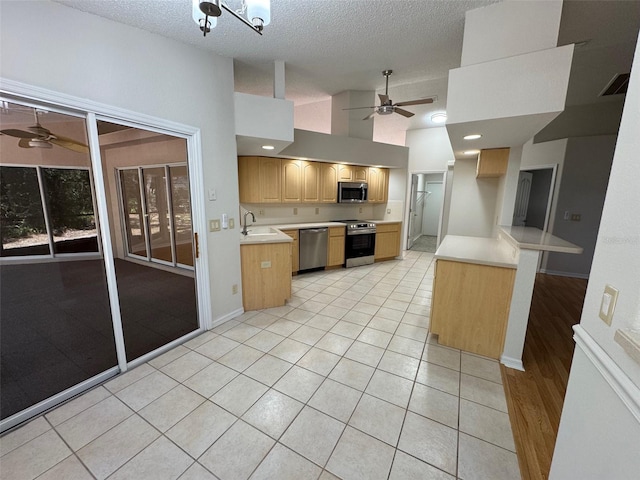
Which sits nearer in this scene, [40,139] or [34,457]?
[34,457]

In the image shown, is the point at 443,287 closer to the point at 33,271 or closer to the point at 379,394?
the point at 379,394

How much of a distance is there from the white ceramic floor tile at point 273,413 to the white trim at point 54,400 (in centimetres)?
122

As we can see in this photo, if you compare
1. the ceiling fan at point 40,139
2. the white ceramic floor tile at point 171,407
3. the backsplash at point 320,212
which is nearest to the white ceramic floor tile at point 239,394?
the white ceramic floor tile at point 171,407

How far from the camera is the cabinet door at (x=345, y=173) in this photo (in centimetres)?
509

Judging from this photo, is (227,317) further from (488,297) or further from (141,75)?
(488,297)

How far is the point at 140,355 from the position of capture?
2283mm

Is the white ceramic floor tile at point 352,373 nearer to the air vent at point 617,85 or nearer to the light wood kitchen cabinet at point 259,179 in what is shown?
the light wood kitchen cabinet at point 259,179

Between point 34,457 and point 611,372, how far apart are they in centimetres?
267

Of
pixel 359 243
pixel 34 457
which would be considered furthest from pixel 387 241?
pixel 34 457

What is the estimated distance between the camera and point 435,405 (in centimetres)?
179

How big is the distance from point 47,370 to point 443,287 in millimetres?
3371

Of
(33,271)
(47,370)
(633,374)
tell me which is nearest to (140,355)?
(47,370)

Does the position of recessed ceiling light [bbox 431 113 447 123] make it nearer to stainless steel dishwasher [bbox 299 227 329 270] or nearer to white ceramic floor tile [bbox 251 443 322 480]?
stainless steel dishwasher [bbox 299 227 329 270]

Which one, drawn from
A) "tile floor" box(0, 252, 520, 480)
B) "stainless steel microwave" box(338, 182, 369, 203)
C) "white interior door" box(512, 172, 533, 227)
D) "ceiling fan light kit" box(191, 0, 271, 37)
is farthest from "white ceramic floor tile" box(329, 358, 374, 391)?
"white interior door" box(512, 172, 533, 227)
